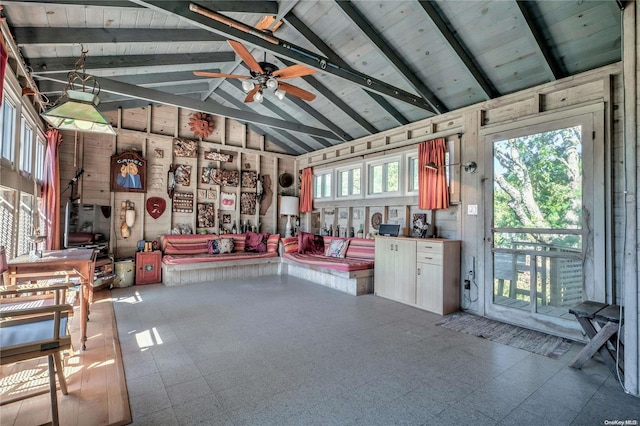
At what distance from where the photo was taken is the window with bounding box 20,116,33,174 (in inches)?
150

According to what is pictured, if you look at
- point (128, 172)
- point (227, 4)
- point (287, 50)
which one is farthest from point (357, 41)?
point (128, 172)

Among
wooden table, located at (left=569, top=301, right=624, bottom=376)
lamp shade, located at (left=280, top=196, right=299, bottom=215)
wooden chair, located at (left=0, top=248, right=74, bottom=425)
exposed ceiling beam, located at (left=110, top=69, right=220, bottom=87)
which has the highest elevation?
exposed ceiling beam, located at (left=110, top=69, right=220, bottom=87)

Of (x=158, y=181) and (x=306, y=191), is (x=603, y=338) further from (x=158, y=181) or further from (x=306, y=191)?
(x=158, y=181)

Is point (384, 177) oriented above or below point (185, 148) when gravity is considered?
below

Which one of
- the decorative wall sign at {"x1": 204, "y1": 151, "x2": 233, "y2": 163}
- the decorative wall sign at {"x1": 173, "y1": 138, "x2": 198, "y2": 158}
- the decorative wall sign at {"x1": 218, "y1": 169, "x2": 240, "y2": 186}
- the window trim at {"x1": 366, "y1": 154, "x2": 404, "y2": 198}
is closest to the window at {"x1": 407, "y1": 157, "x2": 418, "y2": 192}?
the window trim at {"x1": 366, "y1": 154, "x2": 404, "y2": 198}

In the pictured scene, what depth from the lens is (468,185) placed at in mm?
4344

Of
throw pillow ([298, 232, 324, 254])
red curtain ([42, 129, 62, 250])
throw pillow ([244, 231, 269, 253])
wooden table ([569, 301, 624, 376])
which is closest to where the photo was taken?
wooden table ([569, 301, 624, 376])

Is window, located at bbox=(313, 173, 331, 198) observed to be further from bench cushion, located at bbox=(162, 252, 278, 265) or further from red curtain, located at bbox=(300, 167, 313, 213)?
bench cushion, located at bbox=(162, 252, 278, 265)

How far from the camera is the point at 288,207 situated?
24.8 feet

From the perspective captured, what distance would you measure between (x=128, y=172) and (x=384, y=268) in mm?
5232

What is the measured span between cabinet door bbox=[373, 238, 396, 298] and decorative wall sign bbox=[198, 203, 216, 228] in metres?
3.87

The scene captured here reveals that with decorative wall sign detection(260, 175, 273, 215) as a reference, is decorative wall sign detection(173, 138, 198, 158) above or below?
above

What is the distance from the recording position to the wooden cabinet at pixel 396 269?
177 inches

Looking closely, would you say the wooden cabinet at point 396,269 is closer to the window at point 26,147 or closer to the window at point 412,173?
the window at point 412,173
